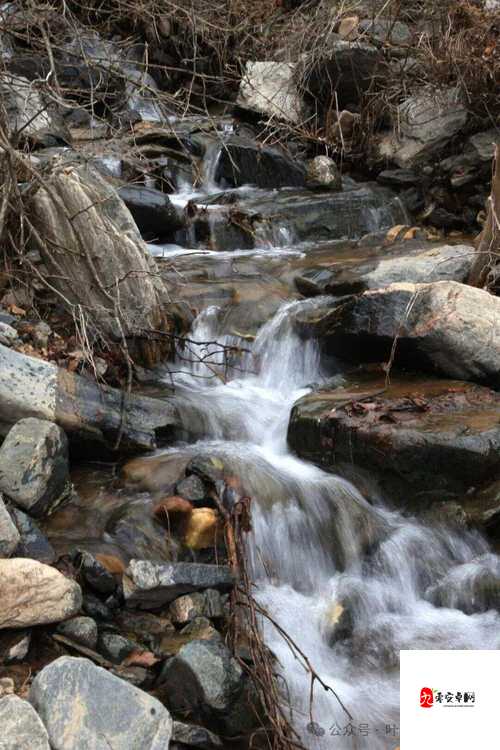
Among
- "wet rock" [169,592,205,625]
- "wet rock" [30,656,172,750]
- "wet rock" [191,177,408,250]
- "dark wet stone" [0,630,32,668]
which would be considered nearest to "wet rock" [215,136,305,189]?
"wet rock" [191,177,408,250]

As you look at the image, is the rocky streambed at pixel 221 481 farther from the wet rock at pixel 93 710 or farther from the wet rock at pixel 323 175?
the wet rock at pixel 323 175

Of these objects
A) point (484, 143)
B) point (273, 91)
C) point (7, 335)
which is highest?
point (273, 91)

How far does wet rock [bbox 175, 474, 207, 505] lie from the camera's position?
4125mm

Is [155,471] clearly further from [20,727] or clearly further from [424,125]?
[424,125]

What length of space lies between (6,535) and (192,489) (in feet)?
3.90

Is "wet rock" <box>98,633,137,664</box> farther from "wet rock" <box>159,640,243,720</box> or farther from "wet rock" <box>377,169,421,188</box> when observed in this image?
"wet rock" <box>377,169,421,188</box>

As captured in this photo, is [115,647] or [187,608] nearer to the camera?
[115,647]

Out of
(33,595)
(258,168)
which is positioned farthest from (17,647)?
(258,168)

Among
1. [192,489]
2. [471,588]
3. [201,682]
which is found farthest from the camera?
[192,489]

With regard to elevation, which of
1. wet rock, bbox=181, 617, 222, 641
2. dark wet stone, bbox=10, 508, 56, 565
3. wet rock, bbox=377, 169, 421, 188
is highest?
wet rock, bbox=377, 169, 421, 188

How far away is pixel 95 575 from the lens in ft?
11.0

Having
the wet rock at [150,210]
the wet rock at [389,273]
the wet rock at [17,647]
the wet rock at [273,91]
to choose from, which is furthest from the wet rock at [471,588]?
the wet rock at [273,91]

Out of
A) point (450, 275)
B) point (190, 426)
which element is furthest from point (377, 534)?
point (450, 275)

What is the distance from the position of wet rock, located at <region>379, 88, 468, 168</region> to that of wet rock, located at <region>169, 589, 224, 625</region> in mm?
7635
